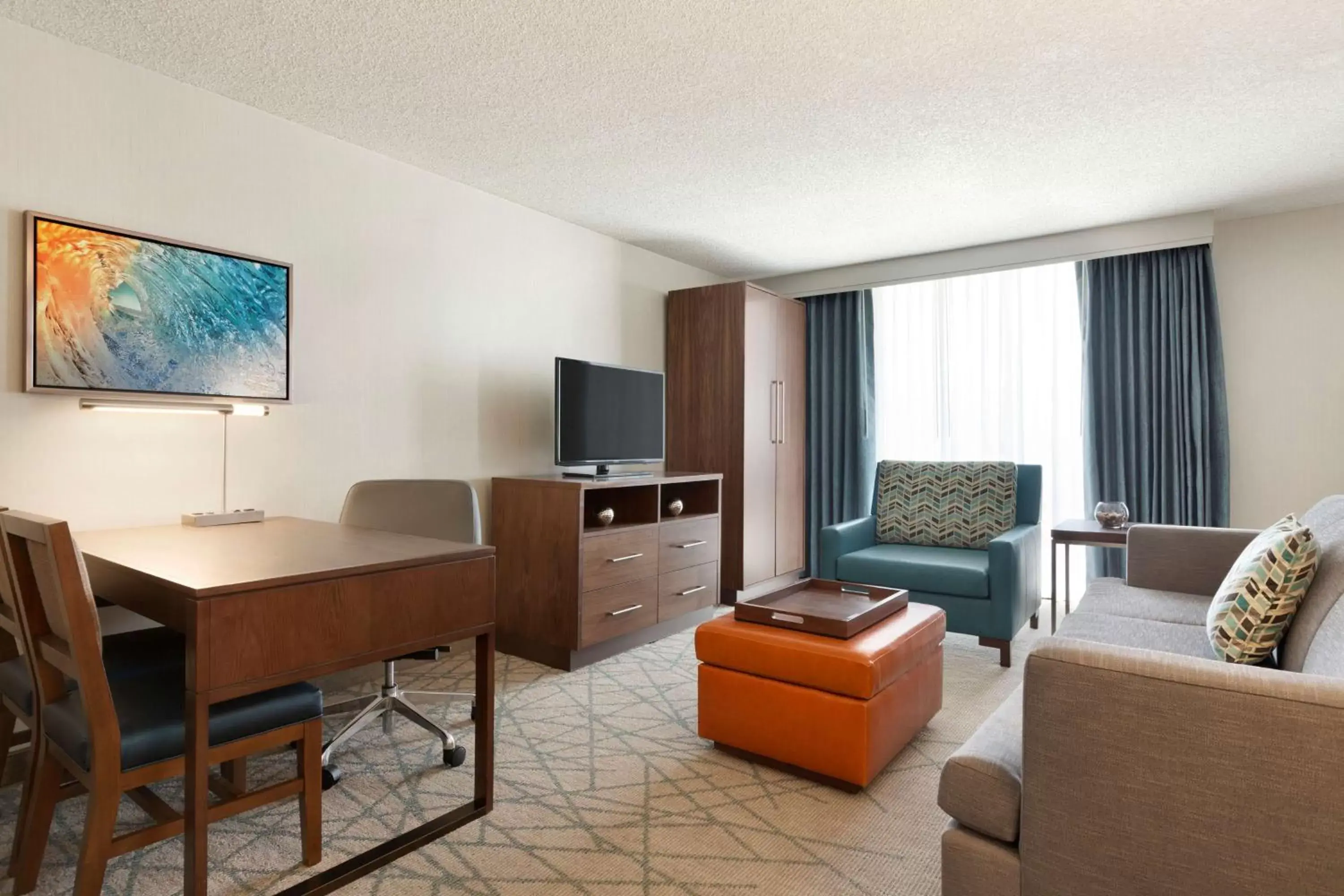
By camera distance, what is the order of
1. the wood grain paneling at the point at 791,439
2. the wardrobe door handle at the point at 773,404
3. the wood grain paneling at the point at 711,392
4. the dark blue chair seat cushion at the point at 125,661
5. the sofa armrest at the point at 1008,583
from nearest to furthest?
the dark blue chair seat cushion at the point at 125,661, the sofa armrest at the point at 1008,583, the wood grain paneling at the point at 711,392, the wardrobe door handle at the point at 773,404, the wood grain paneling at the point at 791,439

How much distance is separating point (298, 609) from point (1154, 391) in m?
4.89

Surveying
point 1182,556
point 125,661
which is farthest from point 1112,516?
point 125,661

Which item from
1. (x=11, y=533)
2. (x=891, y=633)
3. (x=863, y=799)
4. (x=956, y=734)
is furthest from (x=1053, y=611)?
(x=11, y=533)

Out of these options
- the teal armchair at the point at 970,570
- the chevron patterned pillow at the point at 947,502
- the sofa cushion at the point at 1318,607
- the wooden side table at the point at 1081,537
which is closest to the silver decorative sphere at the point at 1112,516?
the wooden side table at the point at 1081,537

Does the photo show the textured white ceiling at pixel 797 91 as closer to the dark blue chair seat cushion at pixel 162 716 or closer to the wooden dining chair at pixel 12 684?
the wooden dining chair at pixel 12 684

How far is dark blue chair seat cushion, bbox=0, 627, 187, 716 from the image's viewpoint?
1805mm

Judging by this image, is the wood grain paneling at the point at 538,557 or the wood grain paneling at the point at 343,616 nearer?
the wood grain paneling at the point at 343,616

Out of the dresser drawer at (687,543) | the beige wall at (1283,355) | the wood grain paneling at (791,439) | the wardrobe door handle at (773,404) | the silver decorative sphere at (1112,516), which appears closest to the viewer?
the silver decorative sphere at (1112,516)

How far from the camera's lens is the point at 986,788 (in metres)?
1.37

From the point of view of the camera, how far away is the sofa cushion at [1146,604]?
2580 millimetres

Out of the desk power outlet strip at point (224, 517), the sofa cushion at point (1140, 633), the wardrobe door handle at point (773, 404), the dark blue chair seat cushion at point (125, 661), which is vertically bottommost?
the sofa cushion at point (1140, 633)

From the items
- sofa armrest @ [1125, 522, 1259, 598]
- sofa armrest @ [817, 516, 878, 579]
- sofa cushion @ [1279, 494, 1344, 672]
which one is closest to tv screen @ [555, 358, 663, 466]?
sofa armrest @ [817, 516, 878, 579]

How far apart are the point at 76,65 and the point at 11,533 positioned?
1.83m

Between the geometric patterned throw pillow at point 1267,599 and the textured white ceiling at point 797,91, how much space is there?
1695mm
